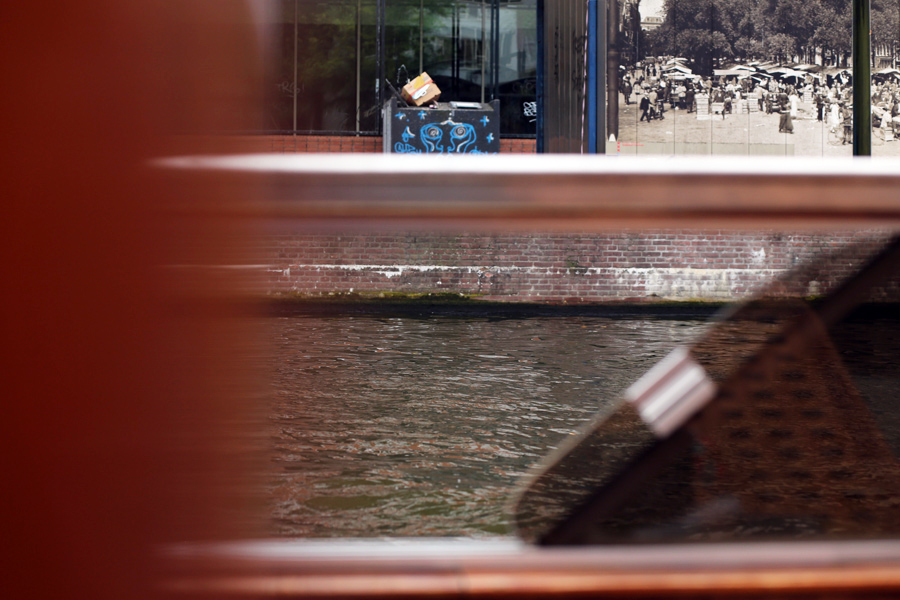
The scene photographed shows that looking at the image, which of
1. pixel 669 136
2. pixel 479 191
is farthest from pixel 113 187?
pixel 669 136

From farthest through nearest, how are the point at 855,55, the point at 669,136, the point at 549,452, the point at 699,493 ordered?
1. the point at 669,136
2. the point at 855,55
3. the point at 549,452
4. the point at 699,493

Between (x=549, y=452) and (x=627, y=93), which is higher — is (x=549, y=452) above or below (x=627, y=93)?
below

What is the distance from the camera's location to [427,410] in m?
4.62

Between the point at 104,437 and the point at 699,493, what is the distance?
2369 mm

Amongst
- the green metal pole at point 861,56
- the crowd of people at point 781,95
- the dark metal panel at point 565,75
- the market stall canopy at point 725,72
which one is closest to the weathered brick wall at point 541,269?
the crowd of people at point 781,95

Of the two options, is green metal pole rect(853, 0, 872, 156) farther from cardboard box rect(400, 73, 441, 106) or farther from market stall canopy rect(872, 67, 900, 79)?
market stall canopy rect(872, 67, 900, 79)

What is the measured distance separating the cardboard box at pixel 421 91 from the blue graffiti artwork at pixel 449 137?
376mm

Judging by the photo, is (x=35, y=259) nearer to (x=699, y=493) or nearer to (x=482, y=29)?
(x=699, y=493)

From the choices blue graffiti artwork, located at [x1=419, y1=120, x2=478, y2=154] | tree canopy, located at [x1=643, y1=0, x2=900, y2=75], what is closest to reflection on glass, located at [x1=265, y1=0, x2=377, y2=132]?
blue graffiti artwork, located at [x1=419, y1=120, x2=478, y2=154]

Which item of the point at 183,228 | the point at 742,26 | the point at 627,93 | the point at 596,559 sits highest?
the point at 742,26

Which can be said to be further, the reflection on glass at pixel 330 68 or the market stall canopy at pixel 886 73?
the reflection on glass at pixel 330 68

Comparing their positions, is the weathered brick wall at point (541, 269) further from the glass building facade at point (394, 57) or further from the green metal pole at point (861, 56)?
the green metal pole at point (861, 56)

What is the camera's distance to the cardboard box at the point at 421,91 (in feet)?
33.9

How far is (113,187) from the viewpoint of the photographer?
0.42 metres
